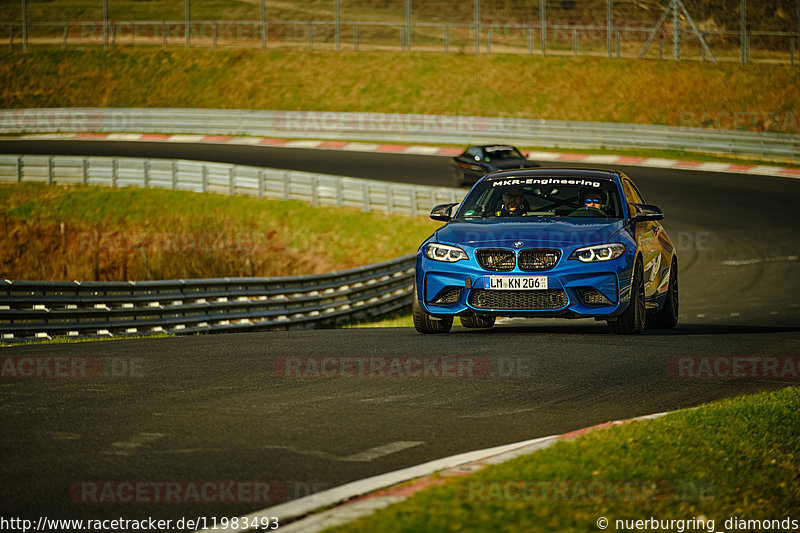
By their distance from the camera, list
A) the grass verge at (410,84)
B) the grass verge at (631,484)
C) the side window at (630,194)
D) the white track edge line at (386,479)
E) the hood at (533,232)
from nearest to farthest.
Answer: the grass verge at (631,484)
the white track edge line at (386,479)
the hood at (533,232)
the side window at (630,194)
the grass verge at (410,84)

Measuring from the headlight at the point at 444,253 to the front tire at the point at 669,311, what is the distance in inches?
127

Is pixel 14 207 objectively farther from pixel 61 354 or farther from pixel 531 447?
pixel 531 447

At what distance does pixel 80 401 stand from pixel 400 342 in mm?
4077

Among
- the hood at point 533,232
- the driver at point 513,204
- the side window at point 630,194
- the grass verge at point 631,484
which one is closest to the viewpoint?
the grass verge at point 631,484

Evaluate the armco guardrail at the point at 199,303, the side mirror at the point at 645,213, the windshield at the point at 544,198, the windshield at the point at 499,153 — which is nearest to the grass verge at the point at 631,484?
the side mirror at the point at 645,213

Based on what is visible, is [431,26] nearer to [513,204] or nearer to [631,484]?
[513,204]

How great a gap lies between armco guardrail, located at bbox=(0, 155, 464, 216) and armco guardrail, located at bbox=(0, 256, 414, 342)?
6934mm

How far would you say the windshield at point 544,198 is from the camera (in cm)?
1196

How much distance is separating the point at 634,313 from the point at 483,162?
21.8 metres

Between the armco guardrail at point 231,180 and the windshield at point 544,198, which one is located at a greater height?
the windshield at point 544,198

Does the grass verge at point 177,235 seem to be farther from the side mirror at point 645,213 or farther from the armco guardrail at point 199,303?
the side mirror at point 645,213

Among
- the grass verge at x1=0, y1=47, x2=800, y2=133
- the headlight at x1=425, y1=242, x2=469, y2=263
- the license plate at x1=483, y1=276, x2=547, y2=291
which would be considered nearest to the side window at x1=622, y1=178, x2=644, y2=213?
the license plate at x1=483, y1=276, x2=547, y2=291

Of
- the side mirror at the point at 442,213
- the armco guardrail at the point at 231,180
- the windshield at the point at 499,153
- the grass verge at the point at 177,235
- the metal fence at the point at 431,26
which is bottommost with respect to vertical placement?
the grass verge at the point at 177,235

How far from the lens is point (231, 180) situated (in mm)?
32719
